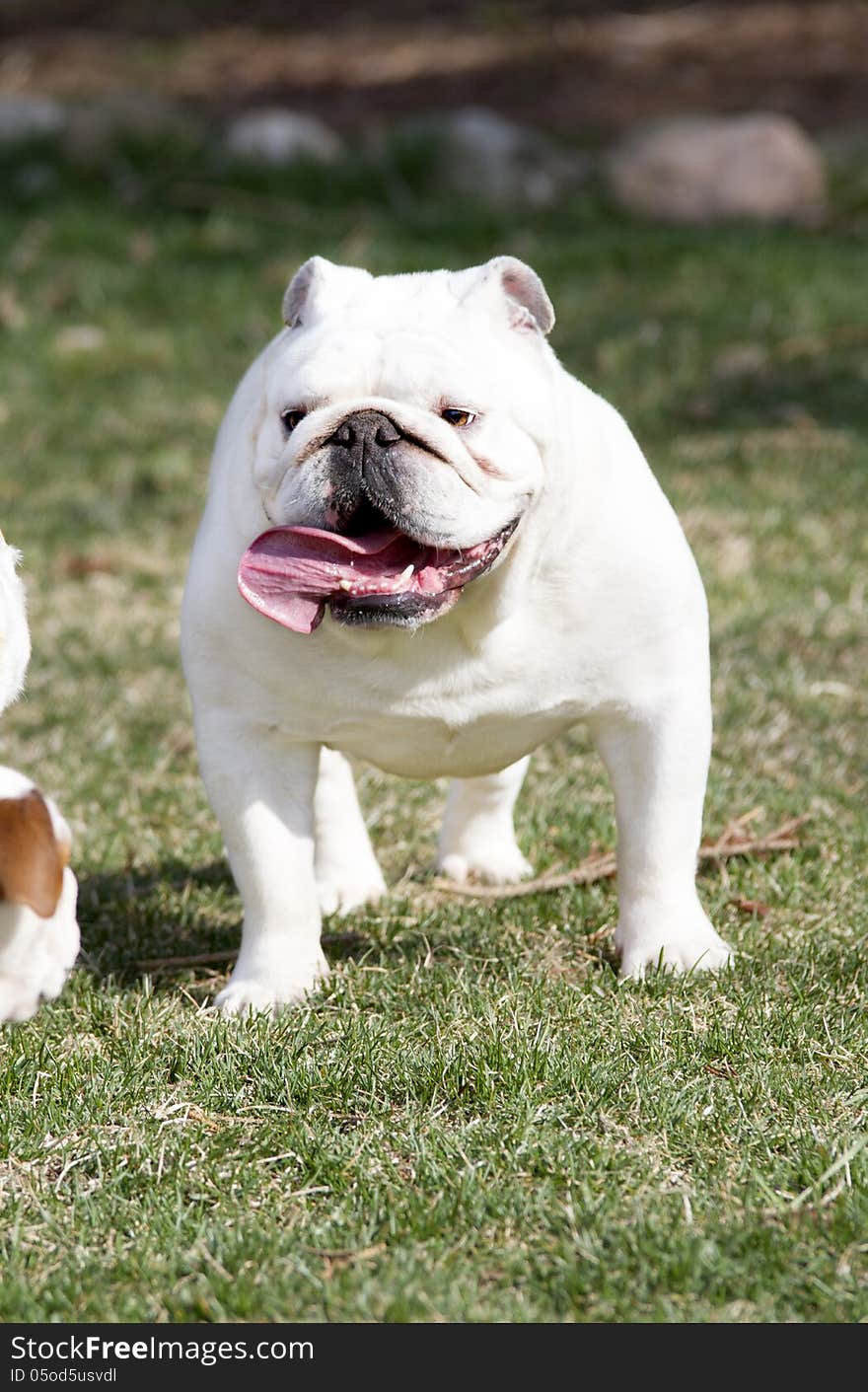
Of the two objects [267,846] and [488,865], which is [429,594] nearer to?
[267,846]

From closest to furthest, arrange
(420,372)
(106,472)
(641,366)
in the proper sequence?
(420,372) → (106,472) → (641,366)

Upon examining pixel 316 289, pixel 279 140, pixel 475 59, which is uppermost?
pixel 475 59

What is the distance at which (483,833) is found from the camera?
13.0 feet

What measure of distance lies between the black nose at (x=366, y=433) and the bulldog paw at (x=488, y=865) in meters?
1.36

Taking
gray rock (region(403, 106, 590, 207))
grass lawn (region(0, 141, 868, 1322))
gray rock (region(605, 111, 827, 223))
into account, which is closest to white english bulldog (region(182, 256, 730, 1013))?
grass lawn (region(0, 141, 868, 1322))

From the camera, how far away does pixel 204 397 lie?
28.1ft

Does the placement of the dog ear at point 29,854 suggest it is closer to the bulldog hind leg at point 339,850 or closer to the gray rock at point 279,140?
the bulldog hind leg at point 339,850

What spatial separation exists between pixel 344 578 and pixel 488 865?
4.10ft

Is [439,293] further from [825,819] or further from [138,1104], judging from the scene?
[825,819]

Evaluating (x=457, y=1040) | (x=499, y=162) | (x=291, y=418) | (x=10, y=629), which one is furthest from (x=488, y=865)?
(x=499, y=162)

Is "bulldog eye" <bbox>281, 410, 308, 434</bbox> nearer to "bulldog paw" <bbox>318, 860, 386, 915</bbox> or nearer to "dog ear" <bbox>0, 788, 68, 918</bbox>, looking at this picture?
"dog ear" <bbox>0, 788, 68, 918</bbox>

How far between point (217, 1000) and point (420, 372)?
1215 mm

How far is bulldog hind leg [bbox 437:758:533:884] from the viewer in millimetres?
3945
